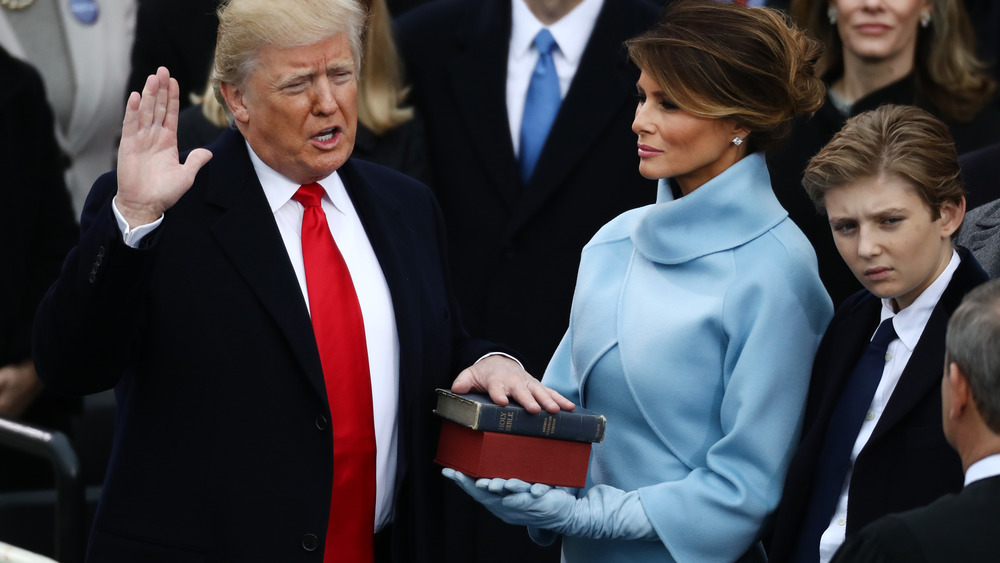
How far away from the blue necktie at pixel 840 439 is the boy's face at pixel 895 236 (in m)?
0.12

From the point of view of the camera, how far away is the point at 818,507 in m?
2.85

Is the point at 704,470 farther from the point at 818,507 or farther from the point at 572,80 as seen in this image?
the point at 572,80

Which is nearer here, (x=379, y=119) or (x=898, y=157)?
(x=898, y=157)

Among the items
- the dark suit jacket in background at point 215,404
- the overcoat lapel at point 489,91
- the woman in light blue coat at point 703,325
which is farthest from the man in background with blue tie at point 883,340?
the overcoat lapel at point 489,91

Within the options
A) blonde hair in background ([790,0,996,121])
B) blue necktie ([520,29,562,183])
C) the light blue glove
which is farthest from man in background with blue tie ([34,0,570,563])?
A: blonde hair in background ([790,0,996,121])

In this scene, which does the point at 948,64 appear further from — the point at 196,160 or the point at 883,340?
the point at 196,160

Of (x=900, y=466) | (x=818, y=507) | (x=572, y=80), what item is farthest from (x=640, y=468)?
(x=572, y=80)

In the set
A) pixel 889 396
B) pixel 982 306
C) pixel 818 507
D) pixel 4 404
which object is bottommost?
pixel 4 404

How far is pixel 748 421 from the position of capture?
2869 millimetres

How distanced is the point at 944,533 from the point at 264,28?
1.74 metres

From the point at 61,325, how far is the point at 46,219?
1.65m

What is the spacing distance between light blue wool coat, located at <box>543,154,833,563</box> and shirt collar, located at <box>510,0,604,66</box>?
4.59ft

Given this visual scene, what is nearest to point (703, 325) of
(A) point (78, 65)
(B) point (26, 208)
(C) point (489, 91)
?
(C) point (489, 91)

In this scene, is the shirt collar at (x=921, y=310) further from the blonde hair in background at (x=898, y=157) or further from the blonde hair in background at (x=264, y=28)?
the blonde hair in background at (x=264, y=28)
